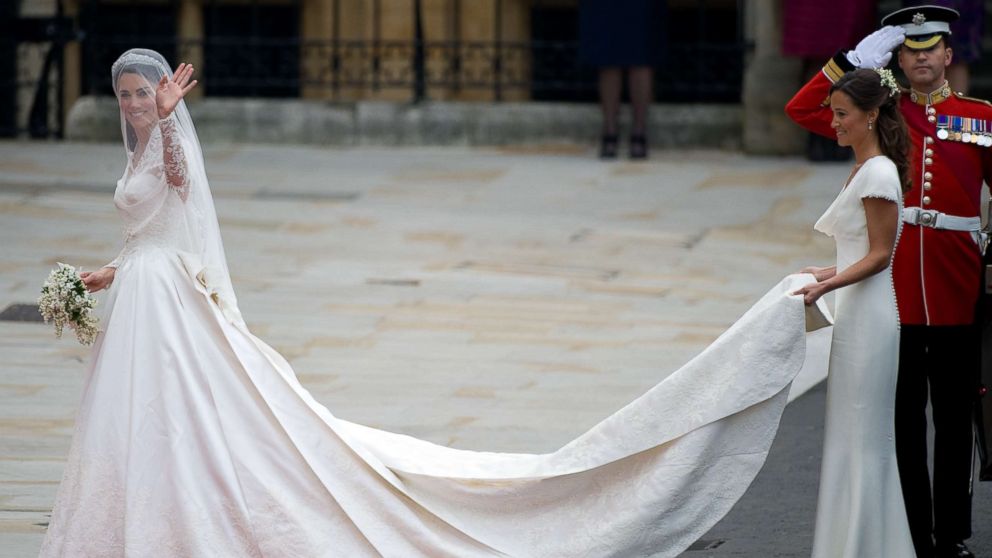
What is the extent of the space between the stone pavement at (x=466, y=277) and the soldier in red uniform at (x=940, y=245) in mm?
441

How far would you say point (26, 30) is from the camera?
16.8 metres

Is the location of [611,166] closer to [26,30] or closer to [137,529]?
[26,30]

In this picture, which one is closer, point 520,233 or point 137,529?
point 137,529

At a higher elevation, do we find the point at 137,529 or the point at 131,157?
the point at 131,157

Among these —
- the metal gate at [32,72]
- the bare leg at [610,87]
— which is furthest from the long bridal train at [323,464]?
the metal gate at [32,72]

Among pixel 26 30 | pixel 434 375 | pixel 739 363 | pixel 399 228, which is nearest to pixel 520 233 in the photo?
pixel 399 228

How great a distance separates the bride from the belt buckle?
Result: 62 cm

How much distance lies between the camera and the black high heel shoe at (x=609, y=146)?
50.0 feet

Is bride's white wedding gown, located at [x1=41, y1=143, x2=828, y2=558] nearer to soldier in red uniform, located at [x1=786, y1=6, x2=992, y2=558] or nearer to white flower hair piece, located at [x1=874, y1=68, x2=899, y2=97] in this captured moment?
soldier in red uniform, located at [x1=786, y1=6, x2=992, y2=558]

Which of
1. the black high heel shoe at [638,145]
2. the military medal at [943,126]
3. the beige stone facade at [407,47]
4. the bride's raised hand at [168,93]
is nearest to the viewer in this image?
the bride's raised hand at [168,93]

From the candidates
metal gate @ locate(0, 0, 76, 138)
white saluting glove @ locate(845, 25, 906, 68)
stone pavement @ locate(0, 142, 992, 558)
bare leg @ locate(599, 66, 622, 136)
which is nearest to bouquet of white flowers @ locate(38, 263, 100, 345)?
stone pavement @ locate(0, 142, 992, 558)

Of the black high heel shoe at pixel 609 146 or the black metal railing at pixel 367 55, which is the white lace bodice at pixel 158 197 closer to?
the black high heel shoe at pixel 609 146

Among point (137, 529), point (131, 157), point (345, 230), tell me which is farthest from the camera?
point (345, 230)

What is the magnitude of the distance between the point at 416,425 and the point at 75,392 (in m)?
1.72
